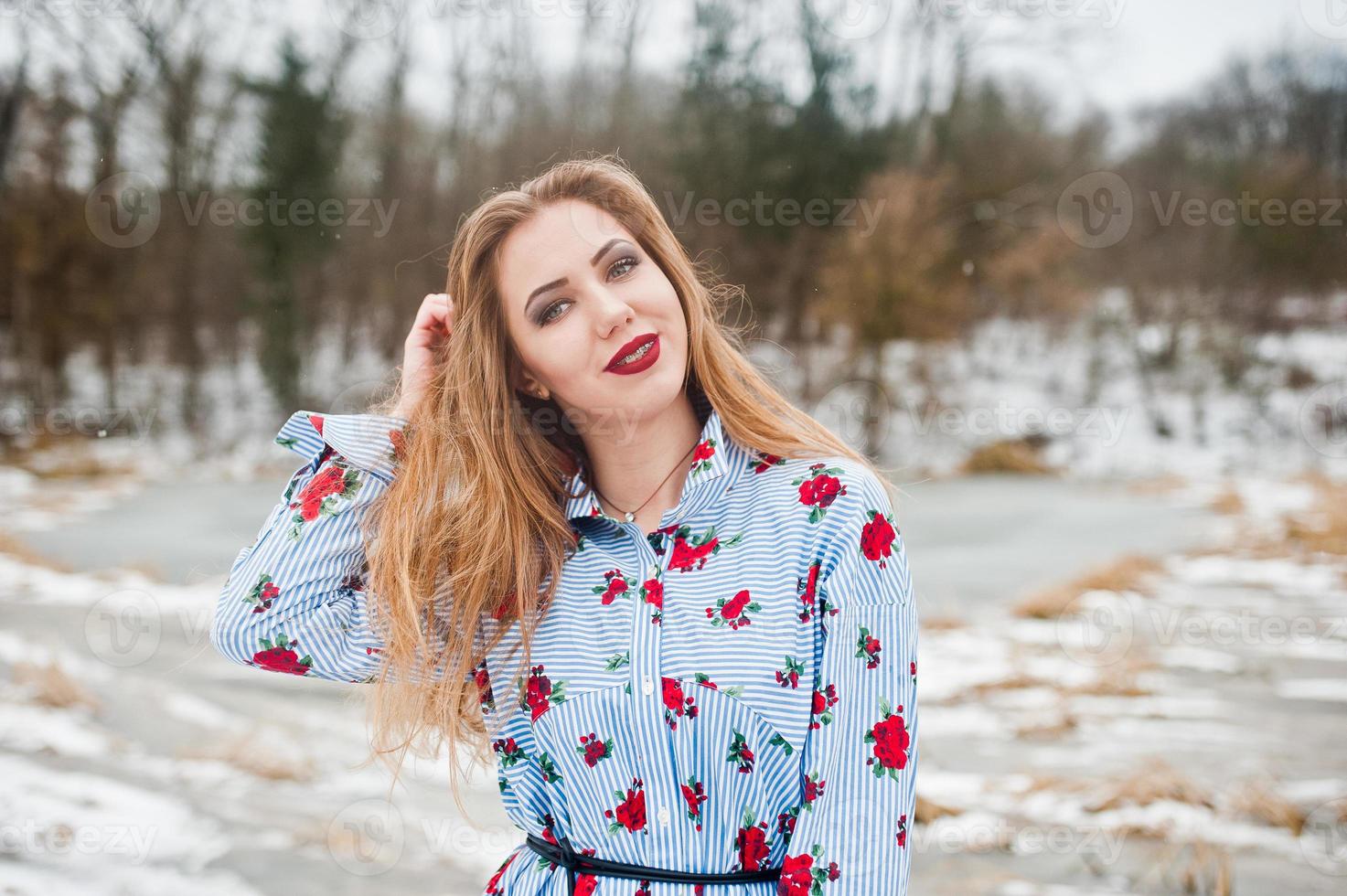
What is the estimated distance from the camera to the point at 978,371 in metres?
11.6

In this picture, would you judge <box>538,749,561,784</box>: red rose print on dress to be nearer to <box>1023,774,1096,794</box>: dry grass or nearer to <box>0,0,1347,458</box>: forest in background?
<box>1023,774,1096,794</box>: dry grass

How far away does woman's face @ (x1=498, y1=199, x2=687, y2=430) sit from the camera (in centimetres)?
144

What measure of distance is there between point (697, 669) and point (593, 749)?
186 millimetres

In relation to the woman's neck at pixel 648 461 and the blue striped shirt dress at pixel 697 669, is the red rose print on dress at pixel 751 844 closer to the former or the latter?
the blue striped shirt dress at pixel 697 669

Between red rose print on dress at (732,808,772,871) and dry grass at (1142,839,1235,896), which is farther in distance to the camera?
dry grass at (1142,839,1235,896)

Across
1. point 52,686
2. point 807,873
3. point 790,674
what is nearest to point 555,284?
point 790,674

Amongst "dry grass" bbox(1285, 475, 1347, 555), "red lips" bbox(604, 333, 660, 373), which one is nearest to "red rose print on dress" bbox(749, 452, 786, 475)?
"red lips" bbox(604, 333, 660, 373)

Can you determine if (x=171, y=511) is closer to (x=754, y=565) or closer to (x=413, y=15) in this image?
(x=413, y=15)

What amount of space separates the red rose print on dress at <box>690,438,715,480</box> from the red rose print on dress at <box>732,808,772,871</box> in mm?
483

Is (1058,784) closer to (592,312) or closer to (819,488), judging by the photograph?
(819,488)

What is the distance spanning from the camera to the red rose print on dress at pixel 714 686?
1302 millimetres

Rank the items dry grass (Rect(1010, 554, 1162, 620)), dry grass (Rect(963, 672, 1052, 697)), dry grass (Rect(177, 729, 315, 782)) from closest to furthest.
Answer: dry grass (Rect(177, 729, 315, 782)) → dry grass (Rect(963, 672, 1052, 697)) → dry grass (Rect(1010, 554, 1162, 620))

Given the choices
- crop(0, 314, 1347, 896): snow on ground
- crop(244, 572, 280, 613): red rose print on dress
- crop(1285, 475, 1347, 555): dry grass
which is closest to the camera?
crop(244, 572, 280, 613): red rose print on dress

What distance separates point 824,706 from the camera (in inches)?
50.1
